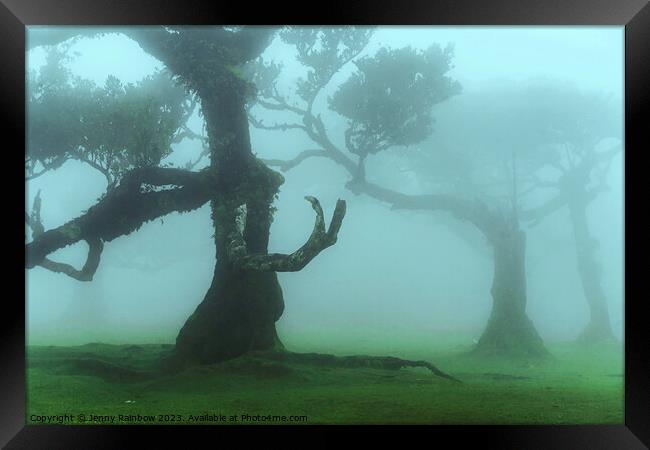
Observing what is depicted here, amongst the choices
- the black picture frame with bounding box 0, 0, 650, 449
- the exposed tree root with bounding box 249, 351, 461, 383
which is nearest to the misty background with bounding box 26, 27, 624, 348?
the exposed tree root with bounding box 249, 351, 461, 383

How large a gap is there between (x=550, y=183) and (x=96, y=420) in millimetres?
7018

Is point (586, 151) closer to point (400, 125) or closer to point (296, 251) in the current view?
point (400, 125)

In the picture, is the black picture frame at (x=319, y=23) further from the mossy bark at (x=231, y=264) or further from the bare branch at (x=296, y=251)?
the bare branch at (x=296, y=251)

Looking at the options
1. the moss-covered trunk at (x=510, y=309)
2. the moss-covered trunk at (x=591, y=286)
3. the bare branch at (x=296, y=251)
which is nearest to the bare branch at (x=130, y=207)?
the bare branch at (x=296, y=251)

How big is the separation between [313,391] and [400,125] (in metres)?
3.99

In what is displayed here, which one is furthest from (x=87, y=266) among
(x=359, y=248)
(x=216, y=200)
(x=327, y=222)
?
(x=359, y=248)

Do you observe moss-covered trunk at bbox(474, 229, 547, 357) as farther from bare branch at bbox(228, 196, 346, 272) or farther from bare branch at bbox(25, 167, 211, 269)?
bare branch at bbox(25, 167, 211, 269)

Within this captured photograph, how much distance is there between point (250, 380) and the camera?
809 cm

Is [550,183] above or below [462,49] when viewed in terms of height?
below

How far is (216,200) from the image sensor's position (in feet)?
28.0

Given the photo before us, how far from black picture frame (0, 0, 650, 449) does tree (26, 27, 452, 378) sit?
5.13 feet

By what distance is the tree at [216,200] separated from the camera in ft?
27.3

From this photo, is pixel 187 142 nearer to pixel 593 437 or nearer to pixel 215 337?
pixel 215 337

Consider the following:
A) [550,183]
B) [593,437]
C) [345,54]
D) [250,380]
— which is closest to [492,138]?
[550,183]
